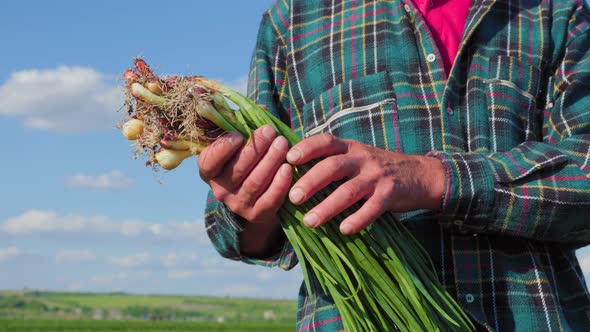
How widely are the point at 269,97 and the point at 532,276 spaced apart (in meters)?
0.95

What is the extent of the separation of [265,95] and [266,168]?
709 mm

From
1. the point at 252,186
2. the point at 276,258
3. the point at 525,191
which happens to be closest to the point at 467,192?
the point at 525,191

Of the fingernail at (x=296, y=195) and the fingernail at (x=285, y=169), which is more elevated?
the fingernail at (x=285, y=169)

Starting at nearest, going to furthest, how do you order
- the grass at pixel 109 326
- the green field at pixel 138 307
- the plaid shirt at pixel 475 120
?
the plaid shirt at pixel 475 120 → the grass at pixel 109 326 → the green field at pixel 138 307

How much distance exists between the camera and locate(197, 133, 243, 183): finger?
5.07 feet

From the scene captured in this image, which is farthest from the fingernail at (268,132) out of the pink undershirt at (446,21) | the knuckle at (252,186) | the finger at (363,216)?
the pink undershirt at (446,21)

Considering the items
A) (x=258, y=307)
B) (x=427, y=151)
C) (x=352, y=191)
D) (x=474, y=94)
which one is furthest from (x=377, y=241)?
(x=258, y=307)

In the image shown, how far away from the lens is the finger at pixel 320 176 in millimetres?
1514

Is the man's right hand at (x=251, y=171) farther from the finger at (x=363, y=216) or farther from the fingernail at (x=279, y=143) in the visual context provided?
the finger at (x=363, y=216)

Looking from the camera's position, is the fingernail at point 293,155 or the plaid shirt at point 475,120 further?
the plaid shirt at point 475,120

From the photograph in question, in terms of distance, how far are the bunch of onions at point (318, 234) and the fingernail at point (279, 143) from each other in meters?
0.09

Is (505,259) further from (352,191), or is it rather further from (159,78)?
(159,78)

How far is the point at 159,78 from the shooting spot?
163cm

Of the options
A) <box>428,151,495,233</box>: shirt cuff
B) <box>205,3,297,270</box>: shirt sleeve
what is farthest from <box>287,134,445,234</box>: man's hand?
<box>205,3,297,270</box>: shirt sleeve
